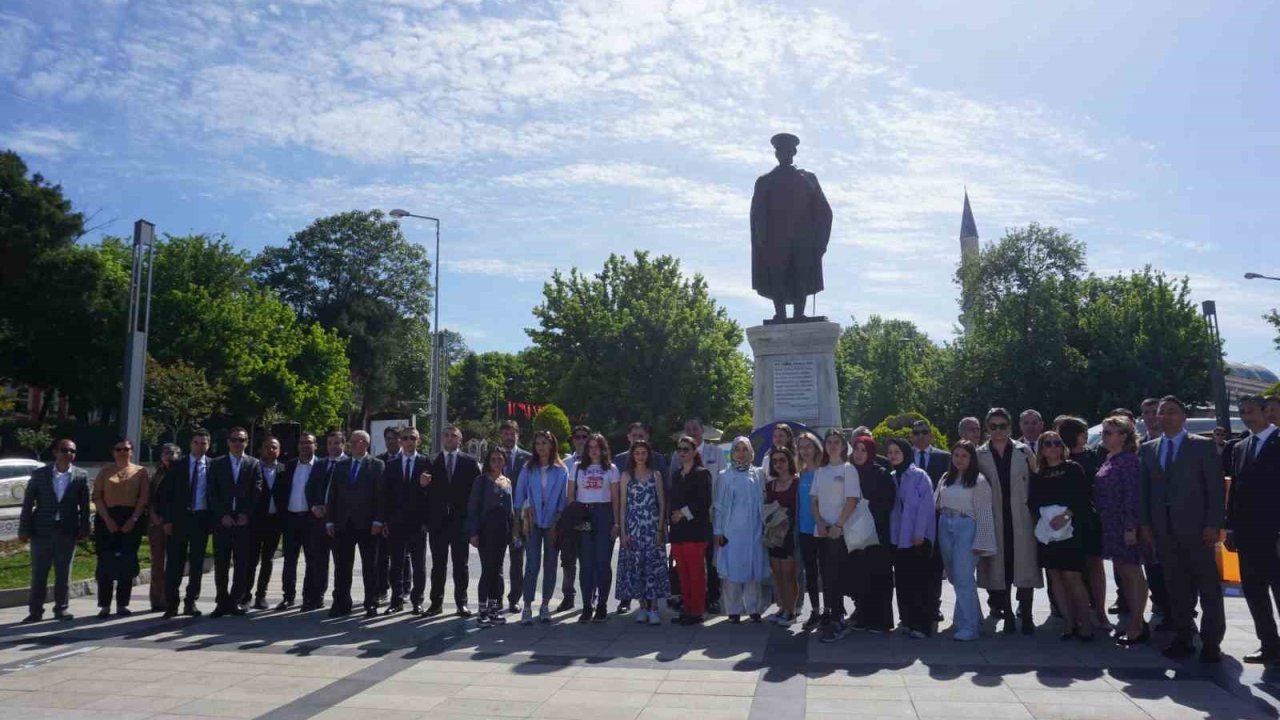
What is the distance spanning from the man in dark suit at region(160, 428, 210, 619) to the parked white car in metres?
11.7

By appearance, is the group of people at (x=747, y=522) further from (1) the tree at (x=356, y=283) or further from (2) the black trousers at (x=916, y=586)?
(1) the tree at (x=356, y=283)

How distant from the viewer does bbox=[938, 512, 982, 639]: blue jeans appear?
7.75 metres

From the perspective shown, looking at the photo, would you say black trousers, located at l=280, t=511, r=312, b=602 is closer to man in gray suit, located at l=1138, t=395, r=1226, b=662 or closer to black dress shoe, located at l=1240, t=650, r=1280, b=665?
man in gray suit, located at l=1138, t=395, r=1226, b=662

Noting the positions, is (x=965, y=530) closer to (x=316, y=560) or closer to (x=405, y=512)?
(x=405, y=512)

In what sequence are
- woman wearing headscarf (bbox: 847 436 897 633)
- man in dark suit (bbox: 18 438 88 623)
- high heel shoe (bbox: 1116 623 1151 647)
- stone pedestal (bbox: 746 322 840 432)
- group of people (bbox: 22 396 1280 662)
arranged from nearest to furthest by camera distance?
1. group of people (bbox: 22 396 1280 662)
2. high heel shoe (bbox: 1116 623 1151 647)
3. woman wearing headscarf (bbox: 847 436 897 633)
4. man in dark suit (bbox: 18 438 88 623)
5. stone pedestal (bbox: 746 322 840 432)

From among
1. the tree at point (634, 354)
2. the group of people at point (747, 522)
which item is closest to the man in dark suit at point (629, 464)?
the group of people at point (747, 522)

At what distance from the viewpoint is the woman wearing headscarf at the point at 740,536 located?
8.65 m

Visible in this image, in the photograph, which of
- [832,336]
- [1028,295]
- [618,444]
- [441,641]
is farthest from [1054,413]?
[441,641]

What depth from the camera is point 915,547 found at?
7.98 meters

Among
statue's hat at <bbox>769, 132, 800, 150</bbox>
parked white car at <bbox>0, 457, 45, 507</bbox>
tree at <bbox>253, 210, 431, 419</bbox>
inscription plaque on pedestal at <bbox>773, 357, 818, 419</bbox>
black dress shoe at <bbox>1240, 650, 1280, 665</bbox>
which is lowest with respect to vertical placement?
black dress shoe at <bbox>1240, 650, 1280, 665</bbox>

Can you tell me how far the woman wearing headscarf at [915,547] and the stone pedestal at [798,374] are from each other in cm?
410

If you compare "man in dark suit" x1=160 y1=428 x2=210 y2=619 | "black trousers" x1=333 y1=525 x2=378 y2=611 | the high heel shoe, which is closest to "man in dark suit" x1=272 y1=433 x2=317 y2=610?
"black trousers" x1=333 y1=525 x2=378 y2=611

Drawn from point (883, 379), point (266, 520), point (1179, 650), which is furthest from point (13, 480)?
point (883, 379)

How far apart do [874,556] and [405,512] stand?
4758 millimetres
